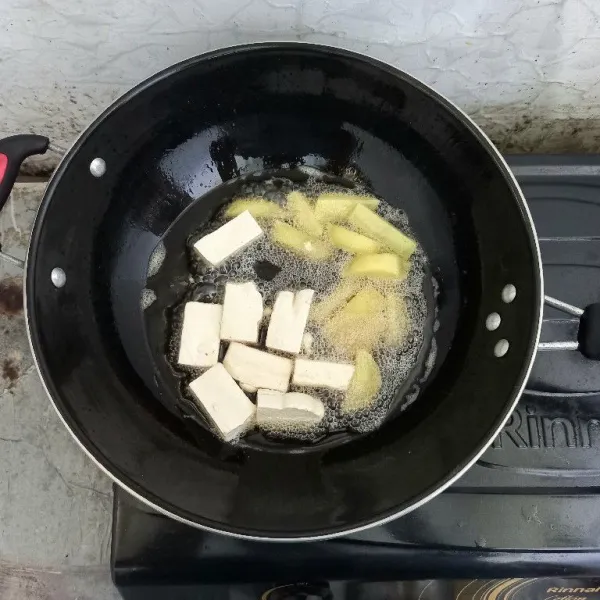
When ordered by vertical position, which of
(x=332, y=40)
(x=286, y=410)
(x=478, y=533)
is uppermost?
(x=332, y=40)

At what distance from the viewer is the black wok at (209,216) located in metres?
0.70

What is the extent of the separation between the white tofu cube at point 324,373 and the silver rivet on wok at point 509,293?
8.8 inches

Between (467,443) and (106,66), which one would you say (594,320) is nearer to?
(467,443)

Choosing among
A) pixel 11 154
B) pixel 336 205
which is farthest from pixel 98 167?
pixel 336 205

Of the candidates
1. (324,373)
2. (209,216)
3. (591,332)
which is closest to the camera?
(591,332)

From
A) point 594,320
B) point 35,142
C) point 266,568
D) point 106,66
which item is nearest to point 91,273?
point 35,142

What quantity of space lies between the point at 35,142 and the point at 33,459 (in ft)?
1.83

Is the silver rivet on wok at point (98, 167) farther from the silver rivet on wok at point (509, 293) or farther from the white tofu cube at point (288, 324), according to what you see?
the silver rivet on wok at point (509, 293)

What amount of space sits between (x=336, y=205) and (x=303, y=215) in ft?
0.17

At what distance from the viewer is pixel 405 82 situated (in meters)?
0.78

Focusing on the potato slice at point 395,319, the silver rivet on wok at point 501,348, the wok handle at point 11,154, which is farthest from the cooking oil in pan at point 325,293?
the wok handle at point 11,154

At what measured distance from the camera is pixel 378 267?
88 cm

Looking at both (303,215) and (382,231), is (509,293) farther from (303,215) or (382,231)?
(303,215)

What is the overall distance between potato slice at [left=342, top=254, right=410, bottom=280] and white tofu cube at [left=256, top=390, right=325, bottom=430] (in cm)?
20
